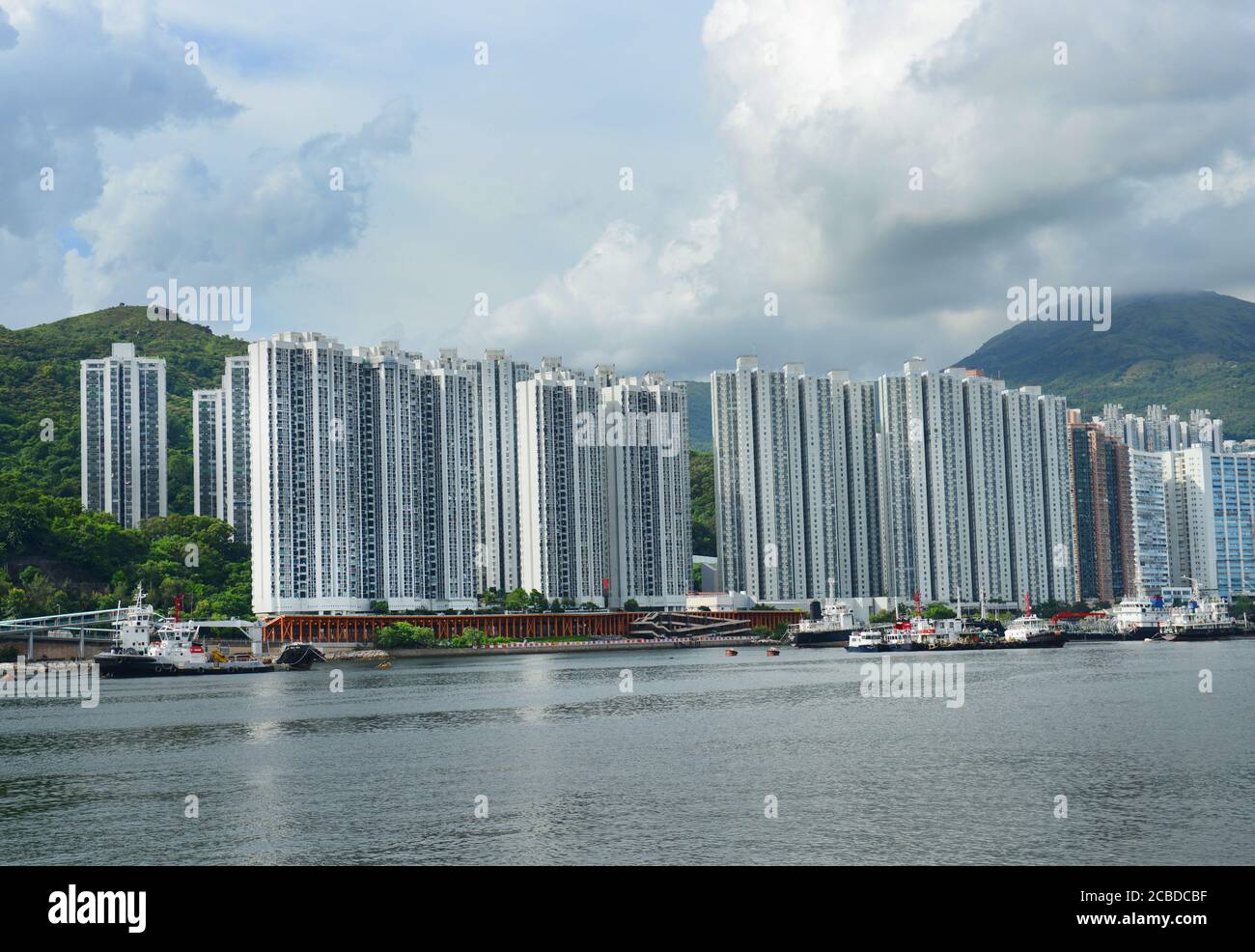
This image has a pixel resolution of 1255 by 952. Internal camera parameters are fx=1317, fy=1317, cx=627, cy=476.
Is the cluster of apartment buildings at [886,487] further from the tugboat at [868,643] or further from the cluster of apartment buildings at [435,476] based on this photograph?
the tugboat at [868,643]

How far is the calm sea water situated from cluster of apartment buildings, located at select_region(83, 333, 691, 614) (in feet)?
199

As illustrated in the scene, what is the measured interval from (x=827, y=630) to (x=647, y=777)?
4804 inches

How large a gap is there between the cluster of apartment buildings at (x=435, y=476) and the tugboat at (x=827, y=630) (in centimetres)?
2171

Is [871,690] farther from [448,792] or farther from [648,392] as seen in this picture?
[648,392]

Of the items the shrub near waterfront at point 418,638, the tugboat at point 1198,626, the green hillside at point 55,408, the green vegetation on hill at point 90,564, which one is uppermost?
the green hillside at point 55,408

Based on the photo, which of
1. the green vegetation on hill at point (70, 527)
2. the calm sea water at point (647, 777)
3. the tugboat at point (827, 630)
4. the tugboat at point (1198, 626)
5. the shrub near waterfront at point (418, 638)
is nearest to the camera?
the calm sea water at point (647, 777)

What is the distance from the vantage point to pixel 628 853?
28781mm

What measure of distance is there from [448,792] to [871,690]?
43067 mm

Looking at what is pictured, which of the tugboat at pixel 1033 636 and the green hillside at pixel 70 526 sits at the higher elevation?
the green hillside at pixel 70 526

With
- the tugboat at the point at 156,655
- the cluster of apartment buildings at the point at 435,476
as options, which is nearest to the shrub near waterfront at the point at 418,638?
the cluster of apartment buildings at the point at 435,476

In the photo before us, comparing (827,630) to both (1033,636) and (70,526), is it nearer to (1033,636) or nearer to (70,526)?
(1033,636)

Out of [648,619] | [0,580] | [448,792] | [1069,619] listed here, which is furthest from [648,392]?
[448,792]

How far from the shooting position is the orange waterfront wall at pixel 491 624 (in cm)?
13712

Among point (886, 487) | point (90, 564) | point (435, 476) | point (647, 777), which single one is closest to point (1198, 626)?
point (886, 487)
